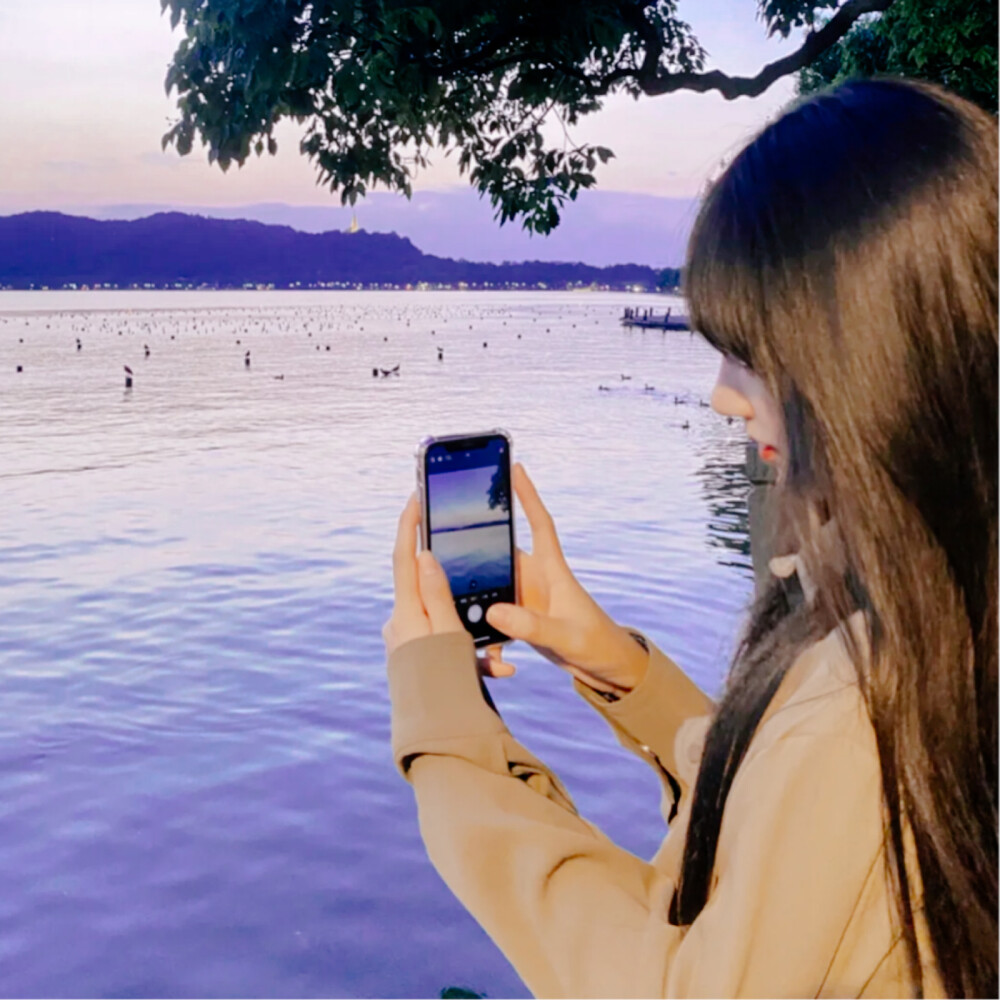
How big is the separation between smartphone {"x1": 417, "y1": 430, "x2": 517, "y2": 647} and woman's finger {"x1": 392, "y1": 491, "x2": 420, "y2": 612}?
0.24 feet

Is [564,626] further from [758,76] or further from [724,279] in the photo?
[758,76]

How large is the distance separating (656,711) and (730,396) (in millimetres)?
644

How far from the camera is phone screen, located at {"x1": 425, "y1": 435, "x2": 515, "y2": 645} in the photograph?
6.00 feet

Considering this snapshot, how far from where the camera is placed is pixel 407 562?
5.45 feet

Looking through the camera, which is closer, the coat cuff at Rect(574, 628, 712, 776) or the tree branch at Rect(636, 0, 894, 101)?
the coat cuff at Rect(574, 628, 712, 776)

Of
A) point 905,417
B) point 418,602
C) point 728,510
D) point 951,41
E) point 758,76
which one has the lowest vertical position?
point 728,510

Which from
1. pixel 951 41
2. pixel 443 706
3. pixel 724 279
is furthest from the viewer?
pixel 951 41

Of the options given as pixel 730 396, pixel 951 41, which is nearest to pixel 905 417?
pixel 730 396

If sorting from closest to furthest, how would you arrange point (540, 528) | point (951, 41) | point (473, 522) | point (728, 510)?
1. point (540, 528)
2. point (473, 522)
3. point (951, 41)
4. point (728, 510)

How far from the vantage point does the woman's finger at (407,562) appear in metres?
1.61

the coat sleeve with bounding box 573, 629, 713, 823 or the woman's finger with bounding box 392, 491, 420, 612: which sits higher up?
the woman's finger with bounding box 392, 491, 420, 612

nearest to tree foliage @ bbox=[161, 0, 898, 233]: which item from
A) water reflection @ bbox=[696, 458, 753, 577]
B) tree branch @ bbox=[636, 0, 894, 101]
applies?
tree branch @ bbox=[636, 0, 894, 101]

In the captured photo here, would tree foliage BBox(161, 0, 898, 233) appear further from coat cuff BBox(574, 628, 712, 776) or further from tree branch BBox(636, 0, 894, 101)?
coat cuff BBox(574, 628, 712, 776)

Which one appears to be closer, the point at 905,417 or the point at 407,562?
the point at 905,417
